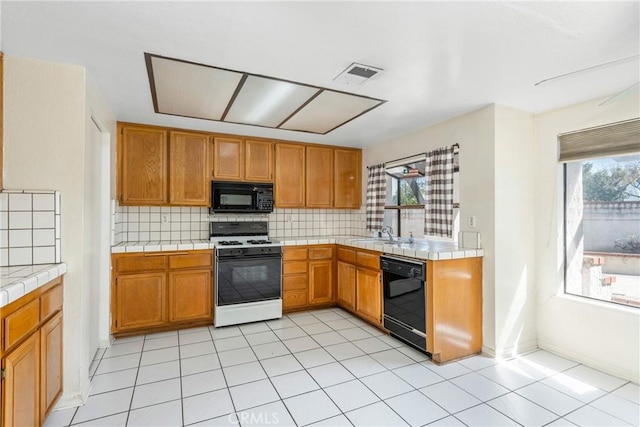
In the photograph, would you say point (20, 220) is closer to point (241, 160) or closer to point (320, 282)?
point (241, 160)

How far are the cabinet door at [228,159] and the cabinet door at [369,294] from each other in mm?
1925

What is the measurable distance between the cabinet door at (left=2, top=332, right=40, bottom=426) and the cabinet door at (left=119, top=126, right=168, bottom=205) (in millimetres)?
2035

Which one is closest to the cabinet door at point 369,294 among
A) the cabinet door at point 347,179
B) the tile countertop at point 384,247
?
the tile countertop at point 384,247

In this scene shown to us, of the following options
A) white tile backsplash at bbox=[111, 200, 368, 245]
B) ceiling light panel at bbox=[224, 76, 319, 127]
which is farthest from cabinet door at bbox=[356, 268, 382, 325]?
ceiling light panel at bbox=[224, 76, 319, 127]

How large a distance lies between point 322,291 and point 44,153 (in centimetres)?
308

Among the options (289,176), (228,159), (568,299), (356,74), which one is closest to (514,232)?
(568,299)

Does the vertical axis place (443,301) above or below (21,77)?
below

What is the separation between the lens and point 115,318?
10.2 ft

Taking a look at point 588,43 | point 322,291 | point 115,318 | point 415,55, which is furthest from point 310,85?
point 115,318

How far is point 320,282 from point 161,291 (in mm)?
1841

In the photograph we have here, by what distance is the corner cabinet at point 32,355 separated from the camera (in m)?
1.41

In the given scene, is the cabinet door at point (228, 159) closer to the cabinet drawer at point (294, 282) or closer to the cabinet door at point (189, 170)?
the cabinet door at point (189, 170)

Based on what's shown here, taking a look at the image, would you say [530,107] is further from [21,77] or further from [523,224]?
[21,77]

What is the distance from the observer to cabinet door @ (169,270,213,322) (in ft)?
11.0
